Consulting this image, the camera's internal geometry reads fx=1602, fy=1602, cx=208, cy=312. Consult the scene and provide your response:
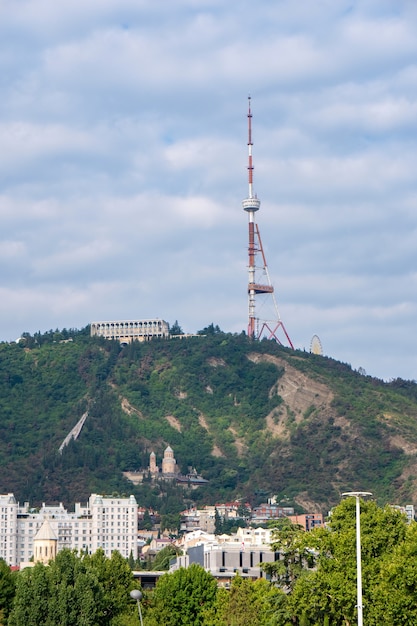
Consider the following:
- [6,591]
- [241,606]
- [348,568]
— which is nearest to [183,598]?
[241,606]

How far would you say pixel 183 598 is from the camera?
11631cm

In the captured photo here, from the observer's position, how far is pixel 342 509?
92.8 metres

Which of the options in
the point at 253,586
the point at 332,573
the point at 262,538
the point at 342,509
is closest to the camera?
the point at 332,573

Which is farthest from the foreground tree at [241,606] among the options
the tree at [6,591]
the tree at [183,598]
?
the tree at [6,591]

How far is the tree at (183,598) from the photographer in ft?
376

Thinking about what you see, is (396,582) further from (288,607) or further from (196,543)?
(196,543)

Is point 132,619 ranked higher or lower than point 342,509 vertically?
lower

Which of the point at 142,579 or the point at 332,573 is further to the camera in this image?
the point at 142,579

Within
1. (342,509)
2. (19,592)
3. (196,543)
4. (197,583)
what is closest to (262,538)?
(196,543)

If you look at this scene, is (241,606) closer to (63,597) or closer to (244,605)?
(244,605)

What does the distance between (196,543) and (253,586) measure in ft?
261

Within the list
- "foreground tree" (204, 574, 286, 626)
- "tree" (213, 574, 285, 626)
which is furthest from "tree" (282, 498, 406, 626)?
"tree" (213, 574, 285, 626)

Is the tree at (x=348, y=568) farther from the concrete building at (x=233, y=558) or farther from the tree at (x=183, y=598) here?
the concrete building at (x=233, y=558)

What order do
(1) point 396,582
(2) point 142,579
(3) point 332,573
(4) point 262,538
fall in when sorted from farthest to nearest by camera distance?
(4) point 262,538, (2) point 142,579, (3) point 332,573, (1) point 396,582
